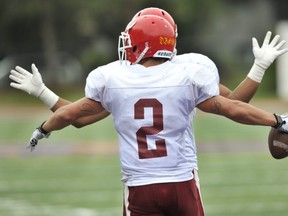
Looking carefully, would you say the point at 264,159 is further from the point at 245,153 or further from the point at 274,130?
the point at 274,130

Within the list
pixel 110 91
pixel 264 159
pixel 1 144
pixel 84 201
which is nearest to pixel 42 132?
pixel 110 91

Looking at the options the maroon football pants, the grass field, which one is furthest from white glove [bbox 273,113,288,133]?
the grass field

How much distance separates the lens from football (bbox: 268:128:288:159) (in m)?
4.86

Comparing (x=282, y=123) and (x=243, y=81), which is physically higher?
(x=243, y=81)

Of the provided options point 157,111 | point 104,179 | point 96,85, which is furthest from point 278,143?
point 104,179

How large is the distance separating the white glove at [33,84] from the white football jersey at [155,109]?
0.64m

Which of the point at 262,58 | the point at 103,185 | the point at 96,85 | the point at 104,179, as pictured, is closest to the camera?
the point at 96,85

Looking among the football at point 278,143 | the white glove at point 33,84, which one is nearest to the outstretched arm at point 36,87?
the white glove at point 33,84

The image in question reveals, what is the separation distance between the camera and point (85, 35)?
37.4 m

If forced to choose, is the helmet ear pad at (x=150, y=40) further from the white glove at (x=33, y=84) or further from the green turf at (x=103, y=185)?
the green turf at (x=103, y=185)

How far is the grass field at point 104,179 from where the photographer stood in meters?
8.72

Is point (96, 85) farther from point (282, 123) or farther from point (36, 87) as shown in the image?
point (282, 123)

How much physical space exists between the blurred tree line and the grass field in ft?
43.7

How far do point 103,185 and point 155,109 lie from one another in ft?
19.9
